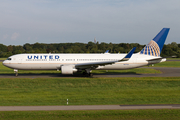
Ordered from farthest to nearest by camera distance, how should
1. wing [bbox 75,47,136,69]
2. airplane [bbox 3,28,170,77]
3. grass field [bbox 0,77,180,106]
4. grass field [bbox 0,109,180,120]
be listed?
airplane [bbox 3,28,170,77], wing [bbox 75,47,136,69], grass field [bbox 0,77,180,106], grass field [bbox 0,109,180,120]

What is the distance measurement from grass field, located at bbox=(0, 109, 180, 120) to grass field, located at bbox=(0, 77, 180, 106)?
11.4 ft

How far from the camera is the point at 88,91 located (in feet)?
70.5

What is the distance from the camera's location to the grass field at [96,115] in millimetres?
12180

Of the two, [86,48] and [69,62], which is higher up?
[86,48]

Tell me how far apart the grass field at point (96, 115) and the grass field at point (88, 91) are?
11.4 ft

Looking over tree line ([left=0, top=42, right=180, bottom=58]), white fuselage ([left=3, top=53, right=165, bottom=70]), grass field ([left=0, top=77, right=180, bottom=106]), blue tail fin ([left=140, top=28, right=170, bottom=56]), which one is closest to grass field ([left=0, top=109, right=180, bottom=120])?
grass field ([left=0, top=77, right=180, bottom=106])

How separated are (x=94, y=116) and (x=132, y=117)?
7.92ft

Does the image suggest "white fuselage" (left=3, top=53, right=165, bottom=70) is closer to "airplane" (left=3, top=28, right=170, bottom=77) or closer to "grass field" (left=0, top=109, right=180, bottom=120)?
"airplane" (left=3, top=28, right=170, bottom=77)

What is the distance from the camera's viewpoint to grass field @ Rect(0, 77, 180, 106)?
17.4 m

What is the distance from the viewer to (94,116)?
489 inches

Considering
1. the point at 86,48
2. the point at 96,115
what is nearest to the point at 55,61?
the point at 96,115

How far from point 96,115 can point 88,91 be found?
8989 mm

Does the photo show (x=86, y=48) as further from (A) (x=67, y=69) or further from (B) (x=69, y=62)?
(A) (x=67, y=69)

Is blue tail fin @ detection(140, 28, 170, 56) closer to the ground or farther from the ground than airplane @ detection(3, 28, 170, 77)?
farther from the ground
